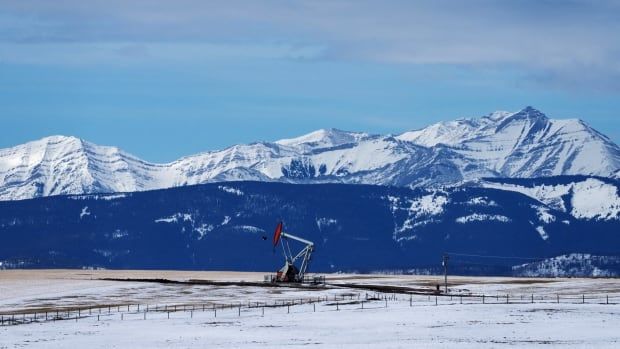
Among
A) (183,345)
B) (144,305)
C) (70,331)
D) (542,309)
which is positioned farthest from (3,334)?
(542,309)

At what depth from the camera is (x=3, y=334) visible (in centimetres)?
14538

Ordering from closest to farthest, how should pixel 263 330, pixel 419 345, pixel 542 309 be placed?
pixel 419 345 < pixel 263 330 < pixel 542 309

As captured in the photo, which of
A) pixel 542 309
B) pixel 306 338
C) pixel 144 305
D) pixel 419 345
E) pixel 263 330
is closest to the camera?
pixel 419 345

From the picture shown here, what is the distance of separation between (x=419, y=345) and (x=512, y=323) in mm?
26736

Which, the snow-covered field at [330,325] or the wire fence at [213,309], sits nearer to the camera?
the snow-covered field at [330,325]

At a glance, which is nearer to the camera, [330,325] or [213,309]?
[330,325]

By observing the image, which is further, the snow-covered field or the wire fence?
the wire fence

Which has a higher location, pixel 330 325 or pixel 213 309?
pixel 213 309

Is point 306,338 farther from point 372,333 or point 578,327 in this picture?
point 578,327

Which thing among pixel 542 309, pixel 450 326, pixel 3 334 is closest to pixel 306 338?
pixel 450 326

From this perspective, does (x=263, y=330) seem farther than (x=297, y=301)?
No

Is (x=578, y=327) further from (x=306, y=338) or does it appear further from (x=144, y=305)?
(x=144, y=305)

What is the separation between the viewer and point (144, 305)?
192 m

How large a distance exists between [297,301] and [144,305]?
19.3 m
